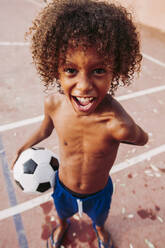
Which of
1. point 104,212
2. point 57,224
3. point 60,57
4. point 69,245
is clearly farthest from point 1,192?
point 60,57

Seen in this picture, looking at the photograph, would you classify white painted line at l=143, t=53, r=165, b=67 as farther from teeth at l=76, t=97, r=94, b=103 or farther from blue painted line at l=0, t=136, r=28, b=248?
teeth at l=76, t=97, r=94, b=103

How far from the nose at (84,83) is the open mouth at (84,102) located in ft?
0.37

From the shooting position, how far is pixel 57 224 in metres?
2.73

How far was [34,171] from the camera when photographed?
7.20 ft

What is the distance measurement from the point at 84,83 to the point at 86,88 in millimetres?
31

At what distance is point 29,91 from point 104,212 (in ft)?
11.4

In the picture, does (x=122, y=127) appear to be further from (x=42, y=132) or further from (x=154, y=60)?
(x=154, y=60)

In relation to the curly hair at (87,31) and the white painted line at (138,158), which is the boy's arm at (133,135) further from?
the white painted line at (138,158)

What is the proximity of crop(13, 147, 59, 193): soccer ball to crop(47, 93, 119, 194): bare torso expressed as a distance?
10.0 inches

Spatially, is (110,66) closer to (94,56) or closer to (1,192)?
(94,56)

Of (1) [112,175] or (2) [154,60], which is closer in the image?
(1) [112,175]

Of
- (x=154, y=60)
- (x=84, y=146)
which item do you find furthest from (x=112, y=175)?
(x=154, y=60)

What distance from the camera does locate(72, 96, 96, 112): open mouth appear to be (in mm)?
1451

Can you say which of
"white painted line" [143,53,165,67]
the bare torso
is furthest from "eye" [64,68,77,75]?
"white painted line" [143,53,165,67]
